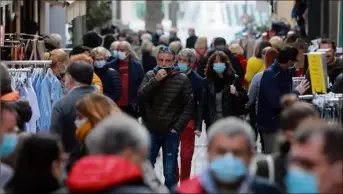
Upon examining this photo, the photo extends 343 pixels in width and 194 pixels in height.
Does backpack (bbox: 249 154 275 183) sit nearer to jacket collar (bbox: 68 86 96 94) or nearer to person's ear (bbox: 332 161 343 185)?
person's ear (bbox: 332 161 343 185)

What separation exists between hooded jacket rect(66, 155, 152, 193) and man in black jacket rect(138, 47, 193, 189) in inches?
278

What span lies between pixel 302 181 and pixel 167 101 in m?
7.41

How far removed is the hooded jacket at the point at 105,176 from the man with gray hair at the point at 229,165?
405mm

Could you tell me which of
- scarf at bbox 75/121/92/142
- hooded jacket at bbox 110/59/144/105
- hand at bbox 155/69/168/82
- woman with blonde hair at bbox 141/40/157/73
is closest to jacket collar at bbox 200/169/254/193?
scarf at bbox 75/121/92/142

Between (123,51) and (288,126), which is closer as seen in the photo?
(288,126)

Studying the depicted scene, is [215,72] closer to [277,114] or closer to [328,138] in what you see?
[277,114]

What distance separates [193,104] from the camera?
47.5 feet

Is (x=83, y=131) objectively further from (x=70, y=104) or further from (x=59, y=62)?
(x=59, y=62)

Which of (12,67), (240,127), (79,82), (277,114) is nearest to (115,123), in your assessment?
(240,127)

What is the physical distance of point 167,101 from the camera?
13.7 metres

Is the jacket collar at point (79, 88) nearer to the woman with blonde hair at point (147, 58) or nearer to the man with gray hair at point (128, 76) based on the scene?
the man with gray hair at point (128, 76)

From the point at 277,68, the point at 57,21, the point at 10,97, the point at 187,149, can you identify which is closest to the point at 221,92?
the point at 187,149

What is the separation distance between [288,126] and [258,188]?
95cm

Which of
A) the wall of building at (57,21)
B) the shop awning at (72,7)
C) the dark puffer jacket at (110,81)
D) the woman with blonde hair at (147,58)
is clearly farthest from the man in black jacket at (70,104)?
the wall of building at (57,21)
